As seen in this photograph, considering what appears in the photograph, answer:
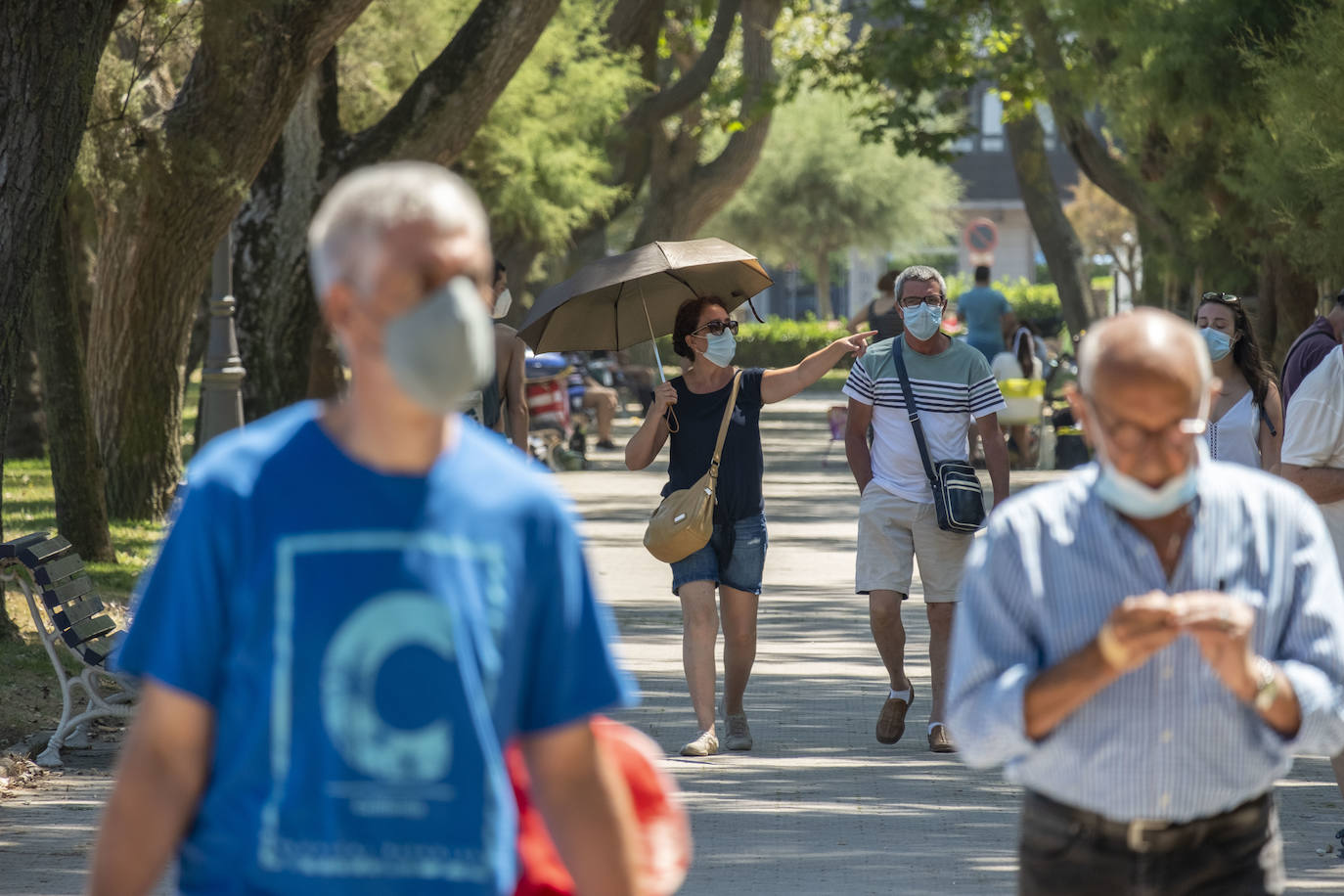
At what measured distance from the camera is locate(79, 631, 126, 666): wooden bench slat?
7957mm

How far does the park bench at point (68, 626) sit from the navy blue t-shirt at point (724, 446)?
231cm

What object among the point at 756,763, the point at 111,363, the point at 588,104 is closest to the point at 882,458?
the point at 756,763

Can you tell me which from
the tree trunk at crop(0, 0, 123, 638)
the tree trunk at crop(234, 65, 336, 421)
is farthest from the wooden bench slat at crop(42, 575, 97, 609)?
the tree trunk at crop(234, 65, 336, 421)

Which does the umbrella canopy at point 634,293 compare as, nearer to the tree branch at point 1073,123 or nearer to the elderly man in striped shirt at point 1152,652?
the elderly man in striped shirt at point 1152,652

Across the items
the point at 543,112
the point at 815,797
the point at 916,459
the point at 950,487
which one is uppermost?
the point at 543,112

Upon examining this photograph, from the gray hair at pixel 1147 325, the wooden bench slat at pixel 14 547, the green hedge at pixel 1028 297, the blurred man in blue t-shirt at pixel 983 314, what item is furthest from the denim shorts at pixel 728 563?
the green hedge at pixel 1028 297

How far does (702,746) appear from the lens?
791 centimetres

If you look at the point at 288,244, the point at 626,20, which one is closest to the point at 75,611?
the point at 288,244

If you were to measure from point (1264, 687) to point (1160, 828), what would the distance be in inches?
11.0

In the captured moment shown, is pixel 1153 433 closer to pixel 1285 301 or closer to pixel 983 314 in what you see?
pixel 1285 301

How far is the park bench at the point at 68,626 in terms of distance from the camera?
791cm

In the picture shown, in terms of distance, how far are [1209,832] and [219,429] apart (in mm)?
11985

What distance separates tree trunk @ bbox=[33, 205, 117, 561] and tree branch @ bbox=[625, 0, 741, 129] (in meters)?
17.0

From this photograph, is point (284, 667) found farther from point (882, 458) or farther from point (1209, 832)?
point (882, 458)
